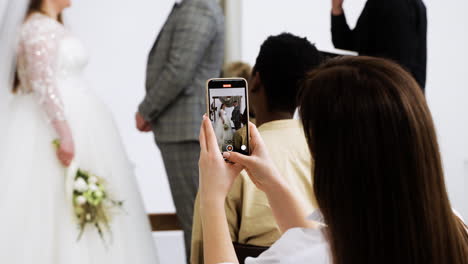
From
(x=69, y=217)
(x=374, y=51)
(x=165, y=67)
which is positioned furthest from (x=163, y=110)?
(x=374, y=51)

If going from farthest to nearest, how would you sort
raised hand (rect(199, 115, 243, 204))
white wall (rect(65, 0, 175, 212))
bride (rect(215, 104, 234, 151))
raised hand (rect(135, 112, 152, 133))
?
white wall (rect(65, 0, 175, 212)), raised hand (rect(135, 112, 152, 133)), bride (rect(215, 104, 234, 151)), raised hand (rect(199, 115, 243, 204))

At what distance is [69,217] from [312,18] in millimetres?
1936

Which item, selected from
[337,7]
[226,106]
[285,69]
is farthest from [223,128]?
[337,7]

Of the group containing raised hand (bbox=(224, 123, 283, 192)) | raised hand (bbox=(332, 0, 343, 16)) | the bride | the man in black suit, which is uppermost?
raised hand (bbox=(332, 0, 343, 16))

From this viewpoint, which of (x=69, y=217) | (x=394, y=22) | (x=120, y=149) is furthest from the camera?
(x=120, y=149)

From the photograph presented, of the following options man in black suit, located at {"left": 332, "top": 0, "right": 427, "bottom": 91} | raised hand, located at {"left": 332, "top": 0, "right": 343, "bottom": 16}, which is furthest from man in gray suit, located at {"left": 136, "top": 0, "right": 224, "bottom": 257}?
man in black suit, located at {"left": 332, "top": 0, "right": 427, "bottom": 91}

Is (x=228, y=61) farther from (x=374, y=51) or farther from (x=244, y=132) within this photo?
(x=244, y=132)

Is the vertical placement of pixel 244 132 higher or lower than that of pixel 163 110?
higher

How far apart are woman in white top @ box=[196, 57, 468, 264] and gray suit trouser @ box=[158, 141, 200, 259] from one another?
1.49 meters

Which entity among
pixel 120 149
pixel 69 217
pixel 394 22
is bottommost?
pixel 69 217

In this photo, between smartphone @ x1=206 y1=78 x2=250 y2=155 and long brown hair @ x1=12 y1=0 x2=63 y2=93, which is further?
long brown hair @ x1=12 y1=0 x2=63 y2=93

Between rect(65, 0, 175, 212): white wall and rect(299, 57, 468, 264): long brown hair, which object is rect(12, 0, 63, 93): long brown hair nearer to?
rect(65, 0, 175, 212): white wall

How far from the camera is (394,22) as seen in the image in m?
1.57

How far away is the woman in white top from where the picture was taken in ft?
1.92
